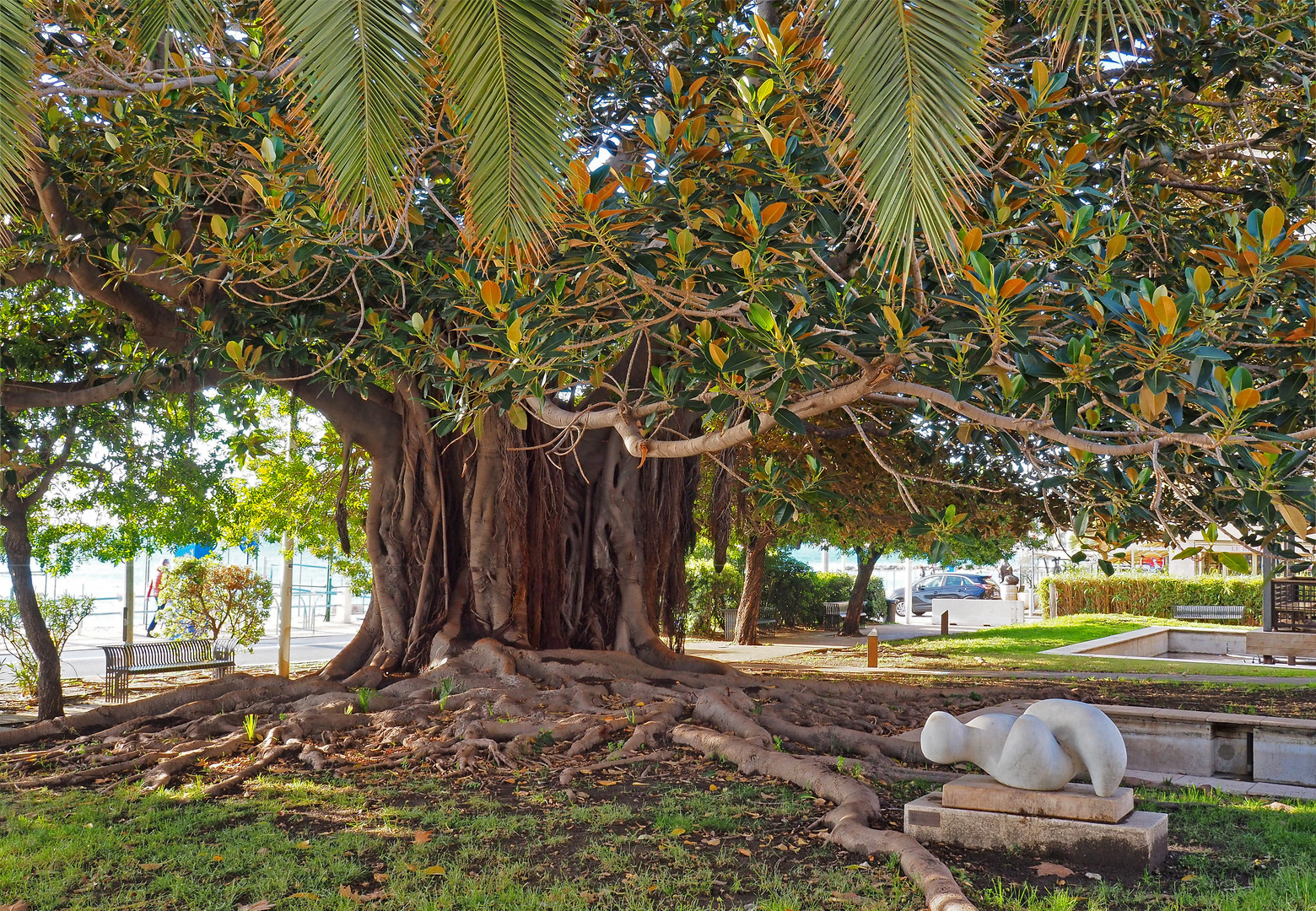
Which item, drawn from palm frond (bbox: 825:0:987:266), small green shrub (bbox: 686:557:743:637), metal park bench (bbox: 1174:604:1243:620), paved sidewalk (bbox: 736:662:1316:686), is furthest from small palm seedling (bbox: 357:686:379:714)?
metal park bench (bbox: 1174:604:1243:620)

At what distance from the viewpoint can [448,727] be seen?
22.4 ft

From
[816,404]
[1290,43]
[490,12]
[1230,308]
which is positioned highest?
[1290,43]

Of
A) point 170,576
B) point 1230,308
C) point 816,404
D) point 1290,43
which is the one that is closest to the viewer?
point 1230,308

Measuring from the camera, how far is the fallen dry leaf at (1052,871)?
13.8 ft

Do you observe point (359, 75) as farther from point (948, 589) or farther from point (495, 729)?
A: point (948, 589)

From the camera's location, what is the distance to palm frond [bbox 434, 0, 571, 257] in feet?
11.6

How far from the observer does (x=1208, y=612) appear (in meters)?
21.9

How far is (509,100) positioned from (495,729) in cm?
438

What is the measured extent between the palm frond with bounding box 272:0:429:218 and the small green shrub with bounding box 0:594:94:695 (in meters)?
9.69

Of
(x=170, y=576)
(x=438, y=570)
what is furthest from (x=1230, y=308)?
(x=170, y=576)

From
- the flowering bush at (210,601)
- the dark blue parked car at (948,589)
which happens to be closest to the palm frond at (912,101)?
the flowering bush at (210,601)

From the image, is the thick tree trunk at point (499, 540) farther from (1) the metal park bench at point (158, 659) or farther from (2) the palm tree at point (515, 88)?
(2) the palm tree at point (515, 88)

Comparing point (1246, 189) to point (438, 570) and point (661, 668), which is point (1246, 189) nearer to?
point (661, 668)

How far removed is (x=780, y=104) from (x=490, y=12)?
1.48 meters
